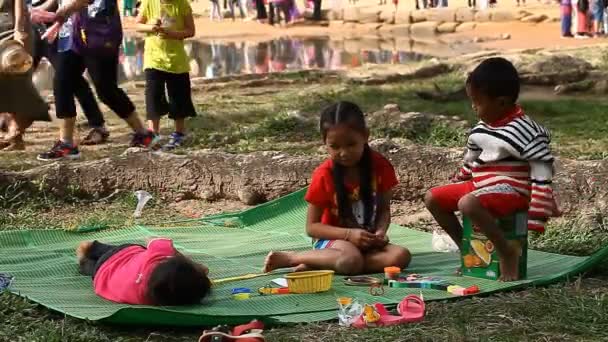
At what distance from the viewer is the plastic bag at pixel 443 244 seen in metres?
5.48

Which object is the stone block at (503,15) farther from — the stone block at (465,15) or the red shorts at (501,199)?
the red shorts at (501,199)

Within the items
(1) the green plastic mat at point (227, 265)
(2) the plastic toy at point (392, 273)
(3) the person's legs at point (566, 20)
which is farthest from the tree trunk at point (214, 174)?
(3) the person's legs at point (566, 20)

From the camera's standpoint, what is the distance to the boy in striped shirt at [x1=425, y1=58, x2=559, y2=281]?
4.61 m

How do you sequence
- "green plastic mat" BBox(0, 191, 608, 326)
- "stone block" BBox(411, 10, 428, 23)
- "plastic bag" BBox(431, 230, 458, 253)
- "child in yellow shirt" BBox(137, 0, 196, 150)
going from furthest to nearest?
"stone block" BBox(411, 10, 428, 23) → "child in yellow shirt" BBox(137, 0, 196, 150) → "plastic bag" BBox(431, 230, 458, 253) → "green plastic mat" BBox(0, 191, 608, 326)

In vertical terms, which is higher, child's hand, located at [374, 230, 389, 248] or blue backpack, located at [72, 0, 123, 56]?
blue backpack, located at [72, 0, 123, 56]

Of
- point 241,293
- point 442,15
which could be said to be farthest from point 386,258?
point 442,15

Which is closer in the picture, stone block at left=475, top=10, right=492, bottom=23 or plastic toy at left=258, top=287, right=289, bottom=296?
plastic toy at left=258, top=287, right=289, bottom=296

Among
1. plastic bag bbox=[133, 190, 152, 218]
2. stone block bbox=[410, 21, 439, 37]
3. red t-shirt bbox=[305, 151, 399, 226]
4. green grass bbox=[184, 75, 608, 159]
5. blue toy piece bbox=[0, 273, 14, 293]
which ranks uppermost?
red t-shirt bbox=[305, 151, 399, 226]

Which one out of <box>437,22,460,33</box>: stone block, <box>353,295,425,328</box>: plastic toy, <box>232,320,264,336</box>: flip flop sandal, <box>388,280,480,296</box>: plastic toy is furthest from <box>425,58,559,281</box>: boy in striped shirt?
<box>437,22,460,33</box>: stone block

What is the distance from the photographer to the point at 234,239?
5.84m

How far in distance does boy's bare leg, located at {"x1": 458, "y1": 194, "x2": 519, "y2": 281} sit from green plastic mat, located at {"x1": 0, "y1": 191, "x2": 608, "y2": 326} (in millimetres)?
81

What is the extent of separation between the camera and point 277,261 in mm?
4926

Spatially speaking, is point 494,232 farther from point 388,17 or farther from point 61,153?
point 388,17

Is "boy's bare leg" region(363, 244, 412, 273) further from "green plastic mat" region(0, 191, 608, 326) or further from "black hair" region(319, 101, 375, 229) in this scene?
"black hair" region(319, 101, 375, 229)
